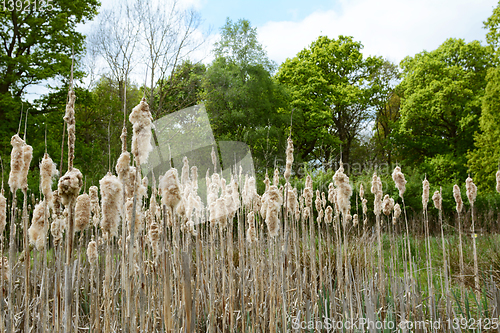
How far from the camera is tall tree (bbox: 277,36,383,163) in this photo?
19516 millimetres

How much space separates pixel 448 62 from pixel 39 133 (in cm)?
2153

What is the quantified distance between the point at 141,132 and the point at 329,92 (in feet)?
68.0

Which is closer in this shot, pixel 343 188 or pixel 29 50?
pixel 343 188

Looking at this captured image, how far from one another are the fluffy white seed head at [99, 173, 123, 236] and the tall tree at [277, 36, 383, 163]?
59.4 ft

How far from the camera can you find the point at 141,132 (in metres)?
1.12

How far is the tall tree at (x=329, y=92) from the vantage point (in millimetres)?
19516

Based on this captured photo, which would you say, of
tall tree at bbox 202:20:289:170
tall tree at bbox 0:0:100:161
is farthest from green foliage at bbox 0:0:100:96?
tall tree at bbox 202:20:289:170

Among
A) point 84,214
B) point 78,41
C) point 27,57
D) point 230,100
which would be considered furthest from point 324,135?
point 84,214

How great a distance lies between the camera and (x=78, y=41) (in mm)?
12797

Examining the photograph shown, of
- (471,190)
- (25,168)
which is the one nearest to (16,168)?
(25,168)

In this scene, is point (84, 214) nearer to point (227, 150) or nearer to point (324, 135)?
point (227, 150)

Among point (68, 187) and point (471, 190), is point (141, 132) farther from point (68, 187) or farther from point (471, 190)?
point (471, 190)

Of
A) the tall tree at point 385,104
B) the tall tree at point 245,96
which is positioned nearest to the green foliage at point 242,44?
the tall tree at point 245,96

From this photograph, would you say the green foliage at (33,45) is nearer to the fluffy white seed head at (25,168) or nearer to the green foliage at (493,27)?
the fluffy white seed head at (25,168)
